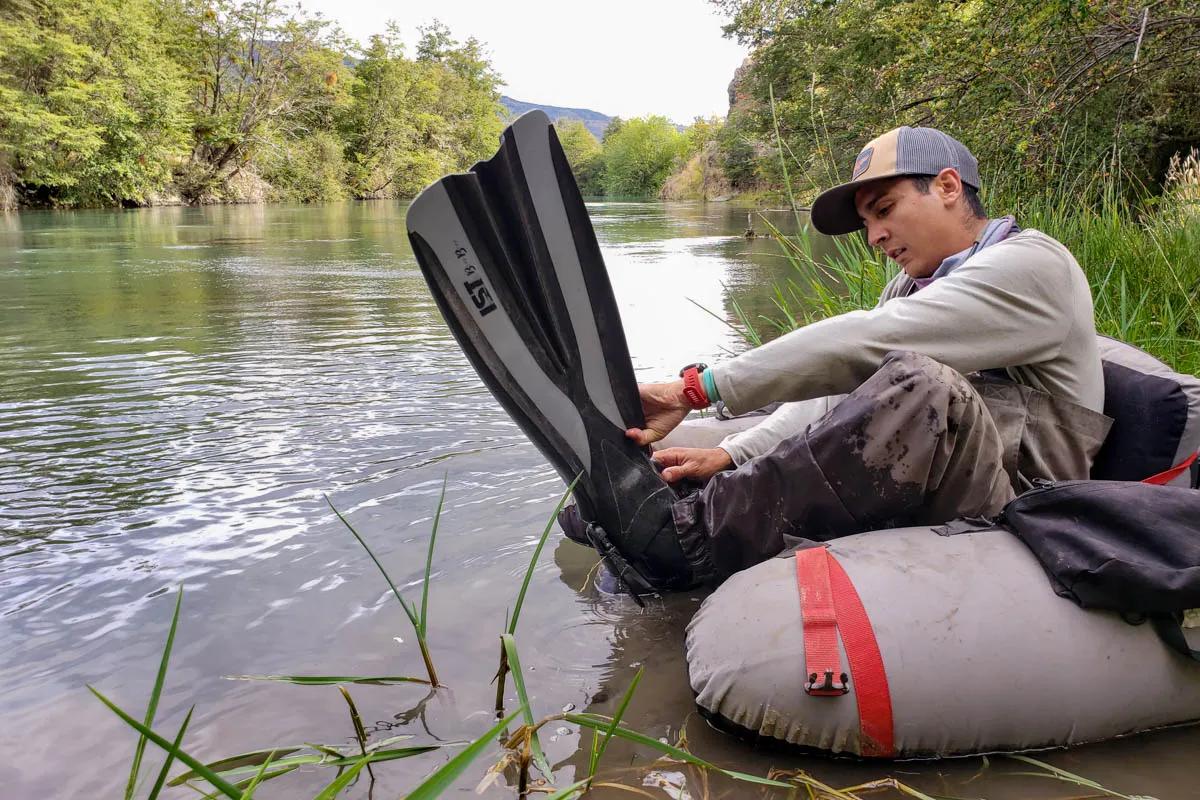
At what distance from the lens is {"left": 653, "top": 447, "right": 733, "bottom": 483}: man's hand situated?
238 cm

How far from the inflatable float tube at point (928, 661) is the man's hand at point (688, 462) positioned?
0.62 meters

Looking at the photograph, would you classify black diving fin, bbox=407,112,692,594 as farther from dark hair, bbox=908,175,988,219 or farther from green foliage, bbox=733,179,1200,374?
green foliage, bbox=733,179,1200,374

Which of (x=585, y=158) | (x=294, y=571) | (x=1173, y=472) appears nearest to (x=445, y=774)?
(x=294, y=571)

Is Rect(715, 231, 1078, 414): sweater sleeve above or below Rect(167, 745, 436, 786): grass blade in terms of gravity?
above

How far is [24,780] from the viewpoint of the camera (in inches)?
64.8

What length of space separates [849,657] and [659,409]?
2.79 ft

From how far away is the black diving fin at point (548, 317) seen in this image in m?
2.21

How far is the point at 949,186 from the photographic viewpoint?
2188 millimetres

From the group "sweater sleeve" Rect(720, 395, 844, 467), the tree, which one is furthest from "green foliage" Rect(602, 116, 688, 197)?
"sweater sleeve" Rect(720, 395, 844, 467)

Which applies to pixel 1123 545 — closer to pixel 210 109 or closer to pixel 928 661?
pixel 928 661

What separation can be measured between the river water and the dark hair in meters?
1.26

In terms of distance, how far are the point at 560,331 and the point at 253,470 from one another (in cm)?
181

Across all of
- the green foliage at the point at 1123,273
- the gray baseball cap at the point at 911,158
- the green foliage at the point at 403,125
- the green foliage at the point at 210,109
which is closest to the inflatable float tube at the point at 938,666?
the gray baseball cap at the point at 911,158

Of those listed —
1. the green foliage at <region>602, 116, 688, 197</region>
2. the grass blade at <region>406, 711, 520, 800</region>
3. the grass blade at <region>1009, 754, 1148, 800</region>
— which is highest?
the green foliage at <region>602, 116, 688, 197</region>
